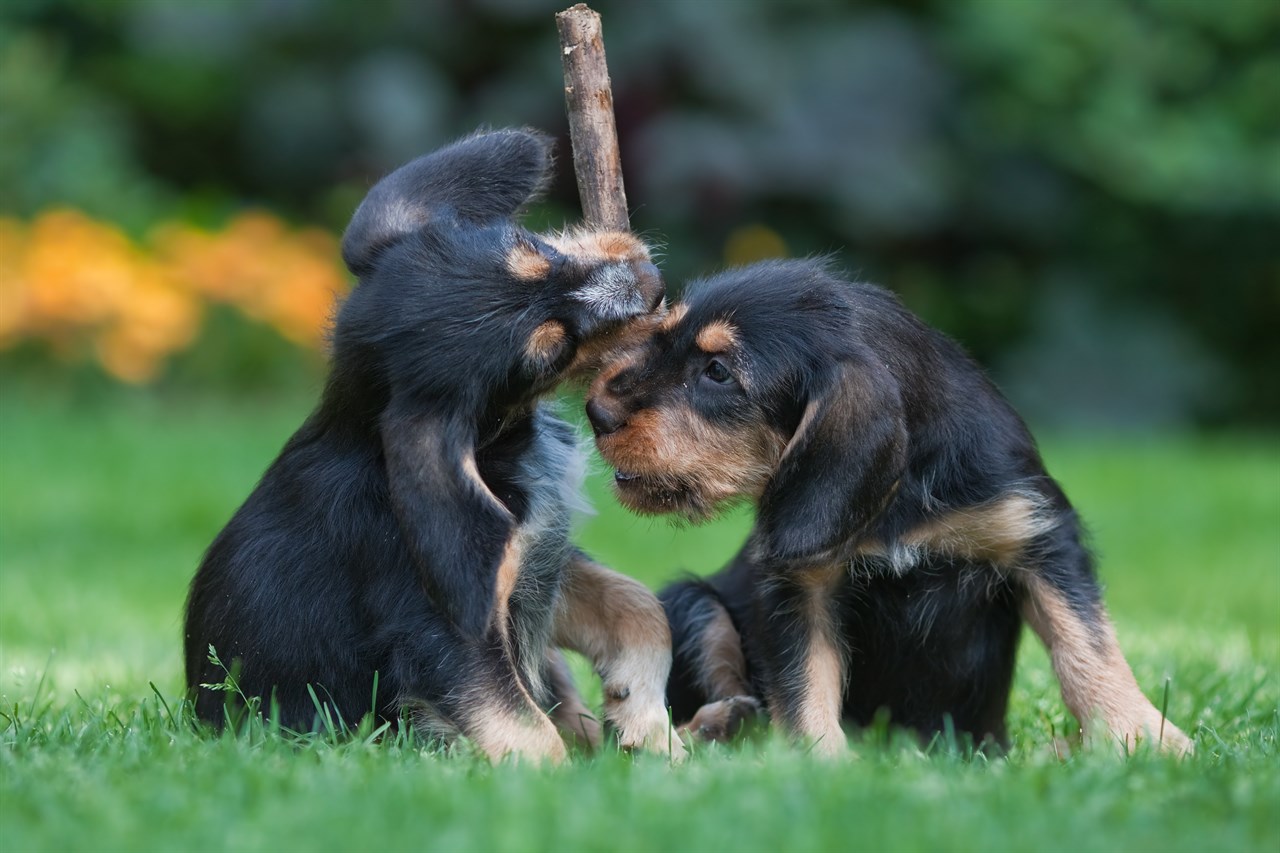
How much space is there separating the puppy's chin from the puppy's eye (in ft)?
1.01

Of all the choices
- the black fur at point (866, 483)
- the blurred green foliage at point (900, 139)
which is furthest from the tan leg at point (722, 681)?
the blurred green foliage at point (900, 139)

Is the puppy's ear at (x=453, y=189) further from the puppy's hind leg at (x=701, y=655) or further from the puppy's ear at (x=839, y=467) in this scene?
the puppy's hind leg at (x=701, y=655)

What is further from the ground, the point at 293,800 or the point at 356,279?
the point at 356,279

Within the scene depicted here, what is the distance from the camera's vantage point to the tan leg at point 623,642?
4.61 meters

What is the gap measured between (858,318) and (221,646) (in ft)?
6.56

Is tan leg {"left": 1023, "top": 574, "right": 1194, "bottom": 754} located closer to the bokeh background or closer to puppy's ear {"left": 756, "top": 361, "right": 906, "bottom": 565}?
puppy's ear {"left": 756, "top": 361, "right": 906, "bottom": 565}

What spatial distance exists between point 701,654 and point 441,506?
1497mm

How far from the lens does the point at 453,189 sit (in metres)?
4.72

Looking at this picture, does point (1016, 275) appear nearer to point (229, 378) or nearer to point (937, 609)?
point (229, 378)

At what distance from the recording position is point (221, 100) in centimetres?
1535

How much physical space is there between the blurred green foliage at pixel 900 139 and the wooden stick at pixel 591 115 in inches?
307

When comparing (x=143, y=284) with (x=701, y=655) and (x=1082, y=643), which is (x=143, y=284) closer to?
(x=701, y=655)

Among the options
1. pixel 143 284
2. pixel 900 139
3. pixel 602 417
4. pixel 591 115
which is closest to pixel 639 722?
pixel 602 417

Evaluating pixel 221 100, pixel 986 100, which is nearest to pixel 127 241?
pixel 221 100
